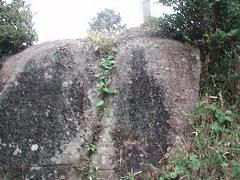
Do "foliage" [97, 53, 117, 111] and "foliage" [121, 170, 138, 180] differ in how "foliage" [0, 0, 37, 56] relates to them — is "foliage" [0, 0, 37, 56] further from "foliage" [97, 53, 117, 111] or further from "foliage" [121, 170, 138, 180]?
"foliage" [121, 170, 138, 180]

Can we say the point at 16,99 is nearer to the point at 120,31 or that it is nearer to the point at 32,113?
the point at 32,113

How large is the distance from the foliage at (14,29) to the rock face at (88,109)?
2.48 feet

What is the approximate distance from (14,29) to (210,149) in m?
3.96

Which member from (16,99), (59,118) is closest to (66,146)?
(59,118)

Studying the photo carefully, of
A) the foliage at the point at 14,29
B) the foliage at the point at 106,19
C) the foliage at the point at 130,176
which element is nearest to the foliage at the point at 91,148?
the foliage at the point at 130,176

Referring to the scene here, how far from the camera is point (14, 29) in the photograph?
23.3 ft

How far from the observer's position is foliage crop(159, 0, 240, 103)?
5.91 m

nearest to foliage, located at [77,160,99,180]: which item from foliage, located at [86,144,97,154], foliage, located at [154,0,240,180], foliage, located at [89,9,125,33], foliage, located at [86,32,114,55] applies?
foliage, located at [86,144,97,154]

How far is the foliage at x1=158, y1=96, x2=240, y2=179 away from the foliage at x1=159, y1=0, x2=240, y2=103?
419 millimetres

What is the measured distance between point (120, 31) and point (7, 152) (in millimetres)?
3066

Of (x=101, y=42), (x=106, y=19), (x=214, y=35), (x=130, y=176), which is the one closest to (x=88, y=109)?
(x=130, y=176)

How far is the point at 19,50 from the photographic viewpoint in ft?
24.1

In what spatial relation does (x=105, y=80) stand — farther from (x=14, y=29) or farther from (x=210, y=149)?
(x=14, y=29)

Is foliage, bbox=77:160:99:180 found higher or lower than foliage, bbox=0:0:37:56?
lower
